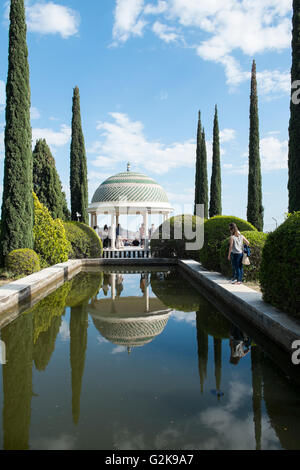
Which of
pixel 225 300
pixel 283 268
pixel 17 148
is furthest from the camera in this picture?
pixel 17 148

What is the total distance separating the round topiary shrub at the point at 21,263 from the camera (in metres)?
9.95

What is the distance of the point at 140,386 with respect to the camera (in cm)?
320

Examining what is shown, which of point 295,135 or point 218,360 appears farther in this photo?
point 295,135

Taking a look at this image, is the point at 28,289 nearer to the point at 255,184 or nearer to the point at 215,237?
the point at 215,237

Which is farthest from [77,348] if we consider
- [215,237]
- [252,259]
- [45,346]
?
[215,237]

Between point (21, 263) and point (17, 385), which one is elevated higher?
point (21, 263)

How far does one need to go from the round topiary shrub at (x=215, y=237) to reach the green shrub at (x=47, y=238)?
495cm

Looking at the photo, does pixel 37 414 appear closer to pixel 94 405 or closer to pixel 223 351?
pixel 94 405

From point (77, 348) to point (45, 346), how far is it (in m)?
0.39

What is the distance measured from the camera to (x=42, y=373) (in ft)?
11.6

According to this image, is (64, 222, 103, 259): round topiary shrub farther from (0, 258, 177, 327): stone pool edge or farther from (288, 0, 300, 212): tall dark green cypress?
(288, 0, 300, 212): tall dark green cypress

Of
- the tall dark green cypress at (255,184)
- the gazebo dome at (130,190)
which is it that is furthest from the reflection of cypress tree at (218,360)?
the gazebo dome at (130,190)

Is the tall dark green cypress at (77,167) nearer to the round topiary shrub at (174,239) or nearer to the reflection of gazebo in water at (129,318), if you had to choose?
the round topiary shrub at (174,239)

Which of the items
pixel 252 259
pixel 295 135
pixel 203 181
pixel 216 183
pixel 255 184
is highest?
pixel 295 135
